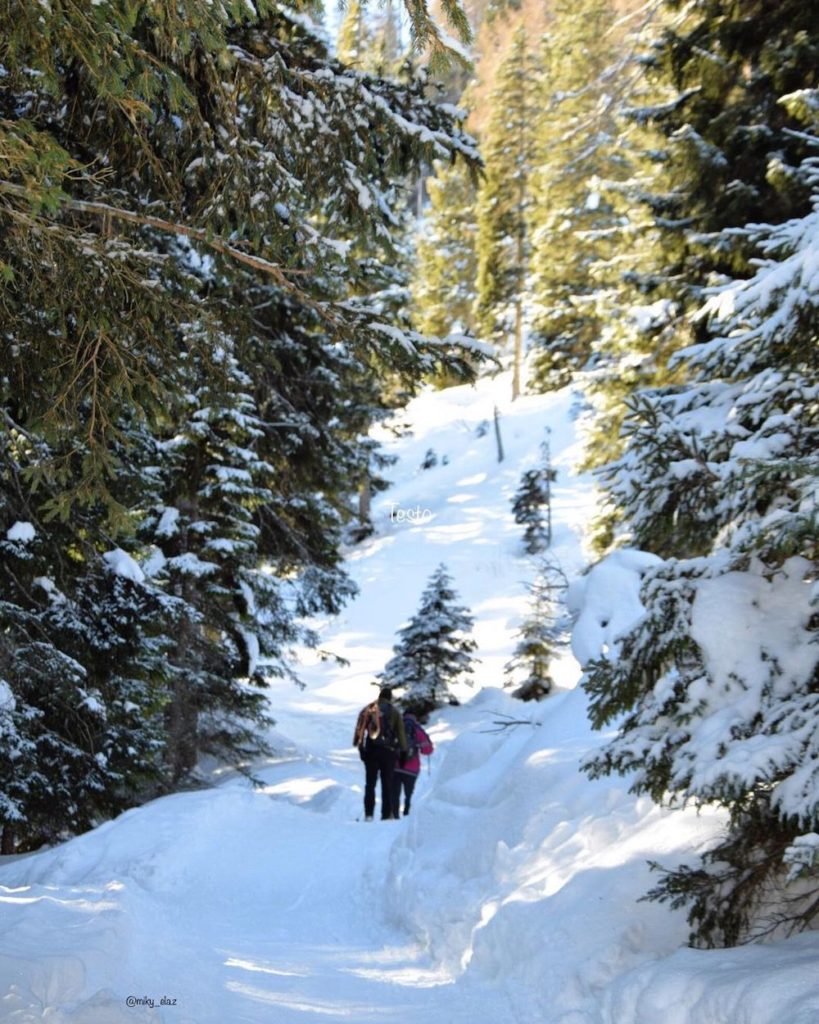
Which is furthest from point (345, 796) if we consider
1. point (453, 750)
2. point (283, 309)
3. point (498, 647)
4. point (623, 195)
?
point (498, 647)

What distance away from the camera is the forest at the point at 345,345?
3998 millimetres

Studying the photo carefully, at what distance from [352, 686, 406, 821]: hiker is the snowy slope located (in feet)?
2.66

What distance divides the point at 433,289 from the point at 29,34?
50.4 meters

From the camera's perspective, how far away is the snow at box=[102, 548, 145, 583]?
8727 millimetres

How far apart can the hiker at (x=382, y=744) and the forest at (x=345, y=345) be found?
291cm

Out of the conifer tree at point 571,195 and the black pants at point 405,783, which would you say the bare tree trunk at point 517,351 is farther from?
the black pants at point 405,783

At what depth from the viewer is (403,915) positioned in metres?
7.04

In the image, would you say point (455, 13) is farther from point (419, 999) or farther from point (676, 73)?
point (676, 73)

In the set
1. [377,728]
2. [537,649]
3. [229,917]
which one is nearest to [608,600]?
[229,917]

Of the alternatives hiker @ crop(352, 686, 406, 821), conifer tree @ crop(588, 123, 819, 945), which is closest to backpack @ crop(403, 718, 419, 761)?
hiker @ crop(352, 686, 406, 821)

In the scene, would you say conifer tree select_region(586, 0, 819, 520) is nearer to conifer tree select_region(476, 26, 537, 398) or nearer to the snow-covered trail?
the snow-covered trail

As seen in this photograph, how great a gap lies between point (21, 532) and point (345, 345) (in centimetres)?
357

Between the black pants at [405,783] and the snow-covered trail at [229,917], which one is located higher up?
the snow-covered trail at [229,917]

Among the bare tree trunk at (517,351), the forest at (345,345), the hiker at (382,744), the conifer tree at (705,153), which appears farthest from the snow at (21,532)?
the bare tree trunk at (517,351)
